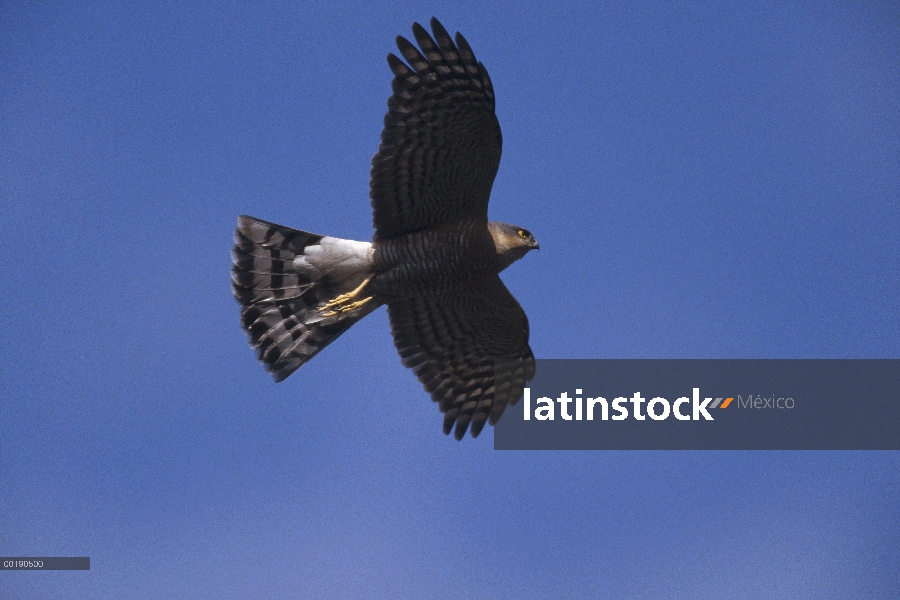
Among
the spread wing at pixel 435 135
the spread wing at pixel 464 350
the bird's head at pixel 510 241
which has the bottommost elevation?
the spread wing at pixel 464 350

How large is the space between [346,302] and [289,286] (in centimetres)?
58

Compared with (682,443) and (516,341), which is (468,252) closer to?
(516,341)

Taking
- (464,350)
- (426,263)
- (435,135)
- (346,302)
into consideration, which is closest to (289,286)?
(346,302)

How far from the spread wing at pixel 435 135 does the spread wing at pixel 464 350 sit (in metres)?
1.17

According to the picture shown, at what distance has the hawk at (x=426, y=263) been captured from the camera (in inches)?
339

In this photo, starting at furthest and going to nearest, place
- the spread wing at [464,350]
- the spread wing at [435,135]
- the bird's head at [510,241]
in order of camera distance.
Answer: the spread wing at [464,350] → the bird's head at [510,241] → the spread wing at [435,135]

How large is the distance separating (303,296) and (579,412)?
126 inches

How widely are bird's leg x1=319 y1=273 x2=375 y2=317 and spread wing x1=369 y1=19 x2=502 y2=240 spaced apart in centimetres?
66

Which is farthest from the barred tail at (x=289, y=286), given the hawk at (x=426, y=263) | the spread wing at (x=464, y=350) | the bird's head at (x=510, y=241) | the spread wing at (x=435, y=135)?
the bird's head at (x=510, y=241)
